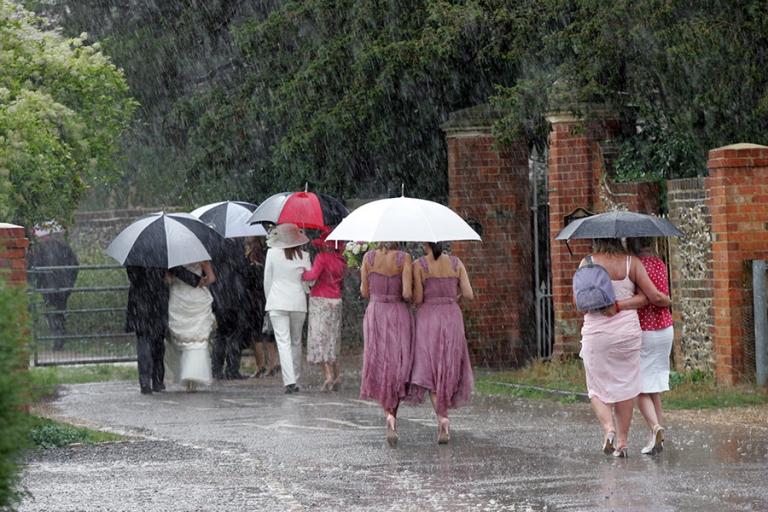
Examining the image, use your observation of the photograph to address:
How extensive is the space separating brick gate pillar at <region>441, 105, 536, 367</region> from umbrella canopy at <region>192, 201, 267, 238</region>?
8.79 feet

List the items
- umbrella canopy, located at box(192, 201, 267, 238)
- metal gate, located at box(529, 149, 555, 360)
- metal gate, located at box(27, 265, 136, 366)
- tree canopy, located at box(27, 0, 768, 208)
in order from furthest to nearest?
metal gate, located at box(27, 265, 136, 366) → umbrella canopy, located at box(192, 201, 267, 238) → metal gate, located at box(529, 149, 555, 360) → tree canopy, located at box(27, 0, 768, 208)

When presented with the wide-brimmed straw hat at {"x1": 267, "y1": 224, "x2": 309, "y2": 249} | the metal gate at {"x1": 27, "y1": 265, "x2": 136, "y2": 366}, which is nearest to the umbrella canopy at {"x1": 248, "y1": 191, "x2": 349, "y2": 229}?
the wide-brimmed straw hat at {"x1": 267, "y1": 224, "x2": 309, "y2": 249}

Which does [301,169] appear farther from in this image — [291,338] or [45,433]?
[45,433]

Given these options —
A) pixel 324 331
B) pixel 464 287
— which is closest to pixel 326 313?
pixel 324 331

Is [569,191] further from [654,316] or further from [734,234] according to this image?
[654,316]

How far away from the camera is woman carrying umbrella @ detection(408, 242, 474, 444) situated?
35.3 ft

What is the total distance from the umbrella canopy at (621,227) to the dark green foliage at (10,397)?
5.12m

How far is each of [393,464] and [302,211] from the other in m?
5.93

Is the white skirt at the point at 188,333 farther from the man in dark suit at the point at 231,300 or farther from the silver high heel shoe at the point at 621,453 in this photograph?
the silver high heel shoe at the point at 621,453

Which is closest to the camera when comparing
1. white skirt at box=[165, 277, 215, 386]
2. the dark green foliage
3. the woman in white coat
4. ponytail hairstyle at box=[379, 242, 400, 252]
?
the dark green foliage

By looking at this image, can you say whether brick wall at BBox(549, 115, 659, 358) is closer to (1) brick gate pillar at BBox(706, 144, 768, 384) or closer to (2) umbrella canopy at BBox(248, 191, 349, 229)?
(1) brick gate pillar at BBox(706, 144, 768, 384)

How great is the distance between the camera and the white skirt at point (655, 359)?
9.83 m

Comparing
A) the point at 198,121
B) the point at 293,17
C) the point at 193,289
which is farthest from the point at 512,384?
the point at 198,121

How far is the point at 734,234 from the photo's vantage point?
13.1 m
